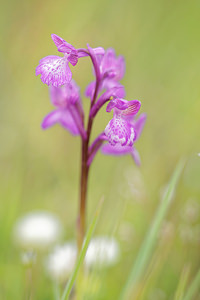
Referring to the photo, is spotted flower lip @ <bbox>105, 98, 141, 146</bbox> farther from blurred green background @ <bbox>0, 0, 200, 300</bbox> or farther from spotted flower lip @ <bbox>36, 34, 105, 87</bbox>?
blurred green background @ <bbox>0, 0, 200, 300</bbox>

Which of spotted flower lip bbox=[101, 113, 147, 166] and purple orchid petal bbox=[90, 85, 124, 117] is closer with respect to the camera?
purple orchid petal bbox=[90, 85, 124, 117]

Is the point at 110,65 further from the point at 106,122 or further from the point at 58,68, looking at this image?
the point at 106,122

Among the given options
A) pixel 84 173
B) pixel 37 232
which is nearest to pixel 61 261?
pixel 37 232

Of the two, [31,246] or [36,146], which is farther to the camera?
[36,146]

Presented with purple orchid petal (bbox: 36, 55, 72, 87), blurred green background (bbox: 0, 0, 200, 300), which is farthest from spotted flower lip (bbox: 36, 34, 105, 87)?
blurred green background (bbox: 0, 0, 200, 300)

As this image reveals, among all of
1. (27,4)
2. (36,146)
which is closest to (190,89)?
(36,146)

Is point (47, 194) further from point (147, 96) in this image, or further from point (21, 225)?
point (147, 96)
